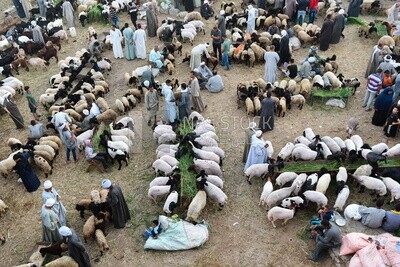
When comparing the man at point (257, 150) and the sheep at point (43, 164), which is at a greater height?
the man at point (257, 150)

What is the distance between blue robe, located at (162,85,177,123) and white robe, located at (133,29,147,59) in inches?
203

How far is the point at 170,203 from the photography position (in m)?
9.89

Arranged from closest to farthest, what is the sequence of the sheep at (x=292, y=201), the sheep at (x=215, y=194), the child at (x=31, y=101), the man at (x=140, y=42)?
the sheep at (x=292, y=201)
the sheep at (x=215, y=194)
the child at (x=31, y=101)
the man at (x=140, y=42)

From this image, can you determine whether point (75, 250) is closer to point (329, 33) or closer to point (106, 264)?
point (106, 264)

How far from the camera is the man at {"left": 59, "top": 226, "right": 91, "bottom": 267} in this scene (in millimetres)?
8195

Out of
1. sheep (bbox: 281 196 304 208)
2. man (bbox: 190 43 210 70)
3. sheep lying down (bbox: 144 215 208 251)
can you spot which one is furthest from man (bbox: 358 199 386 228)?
man (bbox: 190 43 210 70)

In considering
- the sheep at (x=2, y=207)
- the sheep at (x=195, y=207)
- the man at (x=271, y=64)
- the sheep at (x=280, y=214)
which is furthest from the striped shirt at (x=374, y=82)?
the sheep at (x=2, y=207)

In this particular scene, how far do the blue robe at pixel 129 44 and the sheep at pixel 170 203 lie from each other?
30.8ft

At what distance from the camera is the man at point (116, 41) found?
17359mm

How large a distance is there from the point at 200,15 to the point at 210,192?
12291 millimetres

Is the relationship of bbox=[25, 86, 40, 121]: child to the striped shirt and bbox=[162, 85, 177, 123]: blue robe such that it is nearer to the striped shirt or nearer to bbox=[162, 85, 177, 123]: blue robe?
bbox=[162, 85, 177, 123]: blue robe

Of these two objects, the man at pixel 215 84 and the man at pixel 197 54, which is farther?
the man at pixel 197 54

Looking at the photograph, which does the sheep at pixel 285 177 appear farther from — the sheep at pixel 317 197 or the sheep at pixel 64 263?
the sheep at pixel 64 263

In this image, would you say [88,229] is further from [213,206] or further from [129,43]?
[129,43]
